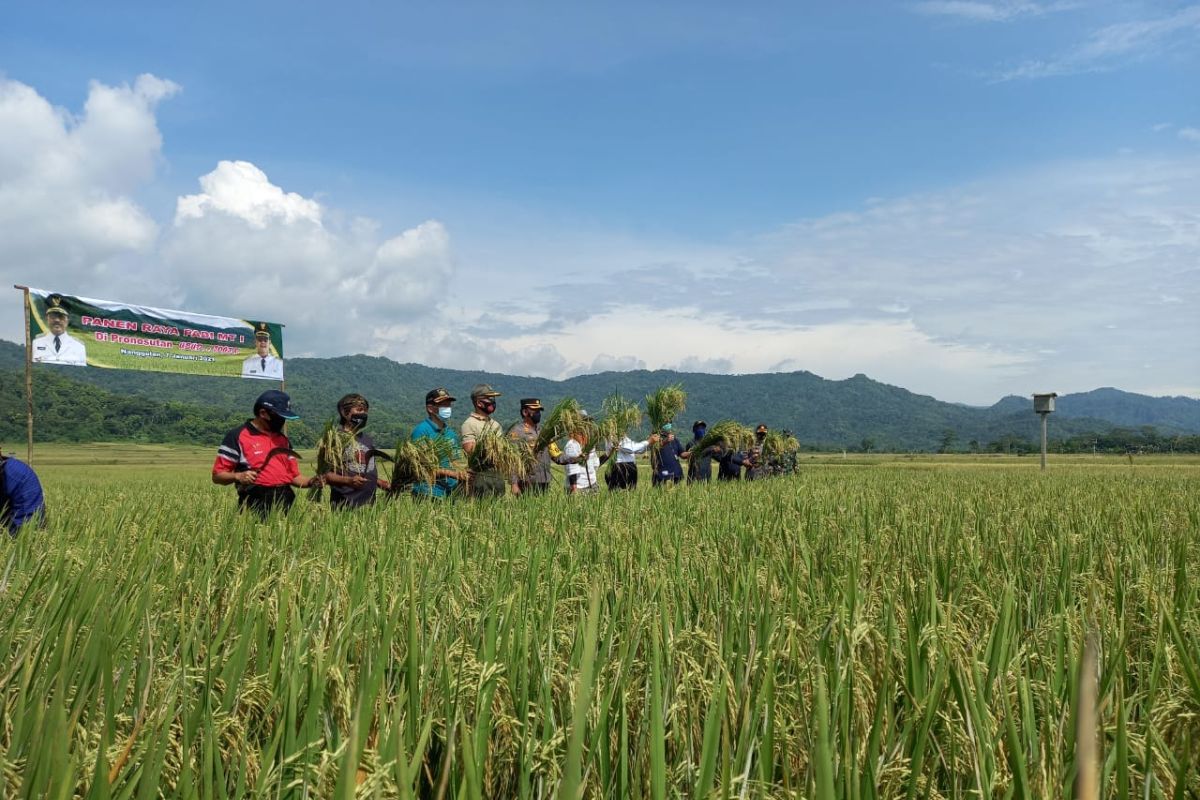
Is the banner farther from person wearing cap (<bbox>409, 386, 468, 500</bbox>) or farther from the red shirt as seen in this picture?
the red shirt

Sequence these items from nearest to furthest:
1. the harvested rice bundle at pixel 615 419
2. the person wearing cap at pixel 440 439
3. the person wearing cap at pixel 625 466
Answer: the person wearing cap at pixel 440 439 < the harvested rice bundle at pixel 615 419 < the person wearing cap at pixel 625 466

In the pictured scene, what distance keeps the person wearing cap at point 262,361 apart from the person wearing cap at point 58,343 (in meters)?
2.65

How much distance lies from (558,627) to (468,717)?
29.1 inches

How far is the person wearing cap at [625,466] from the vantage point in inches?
381

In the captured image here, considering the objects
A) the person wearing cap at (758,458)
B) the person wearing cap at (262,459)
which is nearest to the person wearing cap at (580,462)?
the person wearing cap at (262,459)

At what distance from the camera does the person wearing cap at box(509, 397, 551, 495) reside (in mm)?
7469

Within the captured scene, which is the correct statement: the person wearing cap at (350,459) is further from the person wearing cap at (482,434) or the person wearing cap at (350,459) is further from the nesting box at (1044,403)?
the nesting box at (1044,403)

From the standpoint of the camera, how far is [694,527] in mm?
5297

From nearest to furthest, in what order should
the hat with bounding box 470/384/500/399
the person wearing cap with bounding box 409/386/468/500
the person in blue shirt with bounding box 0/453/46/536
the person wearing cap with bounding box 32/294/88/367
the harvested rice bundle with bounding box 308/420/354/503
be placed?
the person in blue shirt with bounding box 0/453/46/536 < the harvested rice bundle with bounding box 308/420/354/503 < the person wearing cap with bounding box 409/386/468/500 < the hat with bounding box 470/384/500/399 < the person wearing cap with bounding box 32/294/88/367

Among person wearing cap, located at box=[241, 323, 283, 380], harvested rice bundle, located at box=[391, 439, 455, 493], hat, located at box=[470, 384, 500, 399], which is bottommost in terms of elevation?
harvested rice bundle, located at box=[391, 439, 455, 493]

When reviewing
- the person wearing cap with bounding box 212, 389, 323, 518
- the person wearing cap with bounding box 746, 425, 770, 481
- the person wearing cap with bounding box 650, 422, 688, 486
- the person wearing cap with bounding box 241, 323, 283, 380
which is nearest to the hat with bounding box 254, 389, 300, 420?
the person wearing cap with bounding box 212, 389, 323, 518

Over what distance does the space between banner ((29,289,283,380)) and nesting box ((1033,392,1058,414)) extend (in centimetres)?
2325

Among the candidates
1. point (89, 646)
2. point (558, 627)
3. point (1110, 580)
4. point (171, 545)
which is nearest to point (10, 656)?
Answer: point (89, 646)

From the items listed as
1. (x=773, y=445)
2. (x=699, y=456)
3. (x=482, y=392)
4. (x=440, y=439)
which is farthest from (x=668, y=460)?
(x=440, y=439)
